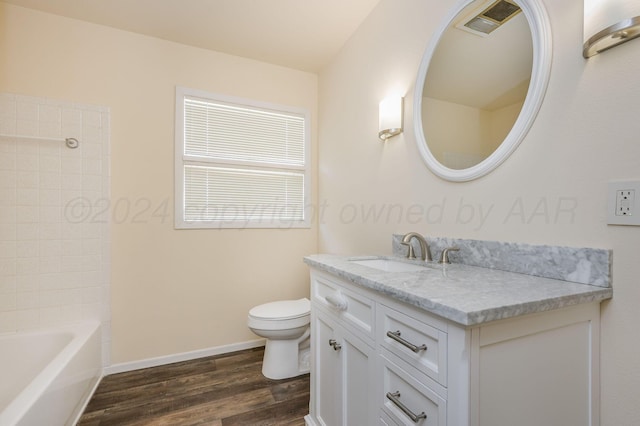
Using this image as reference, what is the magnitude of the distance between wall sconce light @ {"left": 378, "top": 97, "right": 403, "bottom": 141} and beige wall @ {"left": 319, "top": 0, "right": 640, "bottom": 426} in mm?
44

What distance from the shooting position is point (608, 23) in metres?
0.82

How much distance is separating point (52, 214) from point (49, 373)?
1099 millimetres

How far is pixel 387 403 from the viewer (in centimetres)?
92

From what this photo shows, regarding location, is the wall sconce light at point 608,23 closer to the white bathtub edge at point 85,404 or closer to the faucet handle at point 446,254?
the faucet handle at point 446,254

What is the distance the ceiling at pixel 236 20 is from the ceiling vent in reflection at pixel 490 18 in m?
0.86

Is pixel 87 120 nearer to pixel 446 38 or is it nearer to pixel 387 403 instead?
pixel 446 38

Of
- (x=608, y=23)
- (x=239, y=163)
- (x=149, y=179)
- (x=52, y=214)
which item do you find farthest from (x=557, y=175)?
(x=52, y=214)

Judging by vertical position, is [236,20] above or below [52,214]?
above

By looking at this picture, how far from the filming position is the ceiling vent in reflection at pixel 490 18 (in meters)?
1.16

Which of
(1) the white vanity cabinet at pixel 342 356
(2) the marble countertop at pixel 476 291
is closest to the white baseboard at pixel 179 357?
(1) the white vanity cabinet at pixel 342 356

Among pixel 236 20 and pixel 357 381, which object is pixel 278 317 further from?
pixel 236 20

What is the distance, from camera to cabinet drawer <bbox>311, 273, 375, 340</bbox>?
1.04m

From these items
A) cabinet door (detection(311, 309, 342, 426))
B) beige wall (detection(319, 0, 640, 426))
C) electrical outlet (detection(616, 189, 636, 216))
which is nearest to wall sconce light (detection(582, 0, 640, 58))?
beige wall (detection(319, 0, 640, 426))

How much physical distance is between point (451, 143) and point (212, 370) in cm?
218
